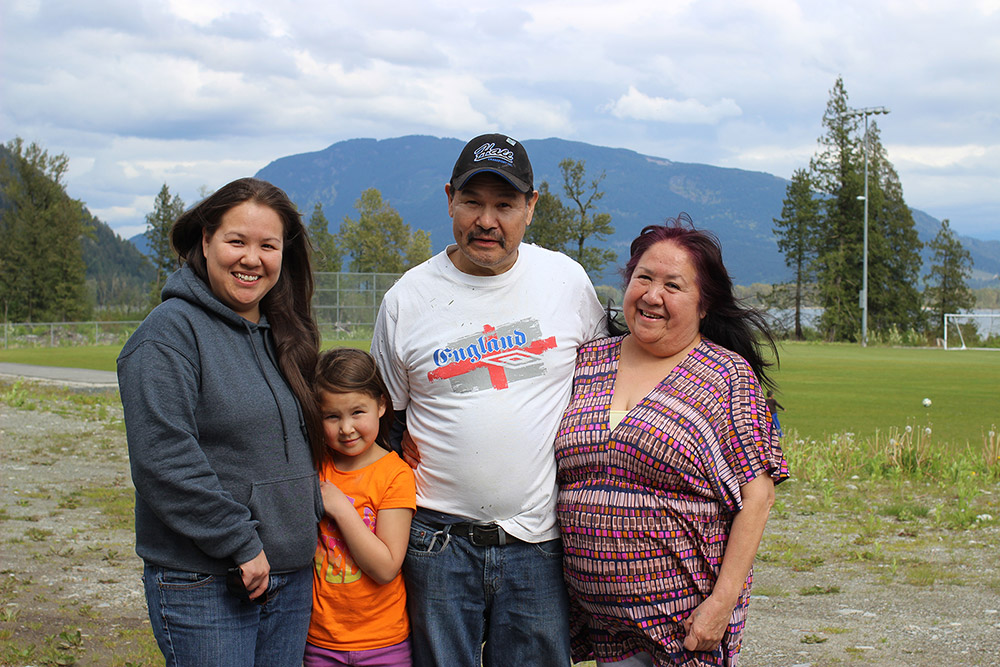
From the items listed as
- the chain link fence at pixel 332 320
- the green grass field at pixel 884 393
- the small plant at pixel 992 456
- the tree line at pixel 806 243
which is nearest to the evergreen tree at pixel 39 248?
the tree line at pixel 806 243

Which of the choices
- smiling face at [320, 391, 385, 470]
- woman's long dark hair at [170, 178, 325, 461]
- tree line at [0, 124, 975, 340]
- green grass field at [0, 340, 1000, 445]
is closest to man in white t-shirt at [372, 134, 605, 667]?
smiling face at [320, 391, 385, 470]

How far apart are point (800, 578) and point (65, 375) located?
19287mm

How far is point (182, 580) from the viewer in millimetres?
2494

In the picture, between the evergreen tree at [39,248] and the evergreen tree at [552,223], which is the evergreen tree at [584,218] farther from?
the evergreen tree at [39,248]

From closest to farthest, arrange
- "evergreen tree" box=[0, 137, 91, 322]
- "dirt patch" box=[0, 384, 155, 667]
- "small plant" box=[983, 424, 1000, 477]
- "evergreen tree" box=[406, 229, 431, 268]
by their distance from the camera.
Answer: "dirt patch" box=[0, 384, 155, 667]
"small plant" box=[983, 424, 1000, 477]
"evergreen tree" box=[0, 137, 91, 322]
"evergreen tree" box=[406, 229, 431, 268]

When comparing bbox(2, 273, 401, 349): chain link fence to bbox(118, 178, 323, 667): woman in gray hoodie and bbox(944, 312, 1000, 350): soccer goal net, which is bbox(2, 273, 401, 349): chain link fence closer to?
bbox(944, 312, 1000, 350): soccer goal net

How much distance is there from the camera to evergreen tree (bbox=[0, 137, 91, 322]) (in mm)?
50188

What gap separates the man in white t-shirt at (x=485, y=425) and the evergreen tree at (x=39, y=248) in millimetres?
53466

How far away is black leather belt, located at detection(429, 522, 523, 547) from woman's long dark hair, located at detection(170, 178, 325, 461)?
574 mm

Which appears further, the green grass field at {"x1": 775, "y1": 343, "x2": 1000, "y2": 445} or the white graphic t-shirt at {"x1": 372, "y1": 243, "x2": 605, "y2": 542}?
the green grass field at {"x1": 775, "y1": 343, "x2": 1000, "y2": 445}

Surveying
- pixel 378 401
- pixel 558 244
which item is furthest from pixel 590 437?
pixel 558 244

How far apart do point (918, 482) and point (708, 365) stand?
6873 millimetres

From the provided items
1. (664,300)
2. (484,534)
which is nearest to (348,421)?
(484,534)

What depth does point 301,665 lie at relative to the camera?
279 cm
